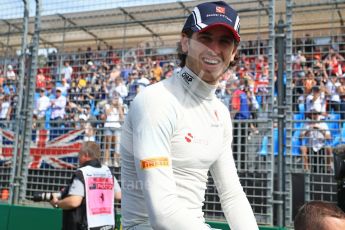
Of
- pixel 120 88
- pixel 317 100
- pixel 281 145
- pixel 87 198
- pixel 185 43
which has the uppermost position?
pixel 120 88

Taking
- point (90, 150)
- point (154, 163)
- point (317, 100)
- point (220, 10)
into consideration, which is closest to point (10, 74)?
point (90, 150)

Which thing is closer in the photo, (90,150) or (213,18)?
(213,18)

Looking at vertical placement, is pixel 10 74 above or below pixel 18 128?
above

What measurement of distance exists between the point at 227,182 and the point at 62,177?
15.5 feet

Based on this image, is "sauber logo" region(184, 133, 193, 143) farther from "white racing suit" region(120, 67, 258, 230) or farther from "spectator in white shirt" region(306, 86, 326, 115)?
"spectator in white shirt" region(306, 86, 326, 115)

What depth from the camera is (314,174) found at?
493 centimetres

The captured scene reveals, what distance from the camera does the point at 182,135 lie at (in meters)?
1.73

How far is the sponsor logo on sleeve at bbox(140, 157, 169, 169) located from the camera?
1.59 metres

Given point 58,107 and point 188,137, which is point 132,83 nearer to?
point 58,107

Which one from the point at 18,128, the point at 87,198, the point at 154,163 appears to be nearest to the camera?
the point at 154,163

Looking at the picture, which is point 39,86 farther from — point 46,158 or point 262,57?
point 262,57

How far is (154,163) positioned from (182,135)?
198 mm

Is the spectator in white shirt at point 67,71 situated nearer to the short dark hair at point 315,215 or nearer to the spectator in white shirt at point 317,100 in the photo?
the spectator in white shirt at point 317,100

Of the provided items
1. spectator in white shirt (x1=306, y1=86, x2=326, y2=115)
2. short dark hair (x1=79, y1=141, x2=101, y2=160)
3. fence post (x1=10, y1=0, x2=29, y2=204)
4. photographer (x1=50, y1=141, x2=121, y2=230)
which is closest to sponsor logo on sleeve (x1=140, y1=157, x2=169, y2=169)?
photographer (x1=50, y1=141, x2=121, y2=230)
